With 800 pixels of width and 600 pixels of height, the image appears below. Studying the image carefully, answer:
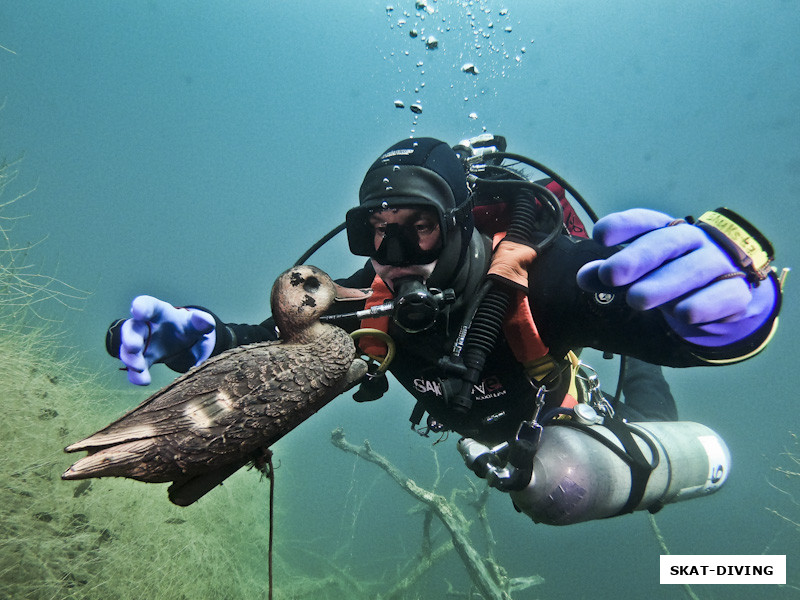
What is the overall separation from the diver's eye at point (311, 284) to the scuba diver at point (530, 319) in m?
0.27

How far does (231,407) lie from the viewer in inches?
44.6

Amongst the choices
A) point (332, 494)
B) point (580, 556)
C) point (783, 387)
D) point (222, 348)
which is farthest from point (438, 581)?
point (783, 387)

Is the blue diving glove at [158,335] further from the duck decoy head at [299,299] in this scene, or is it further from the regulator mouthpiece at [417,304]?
the regulator mouthpiece at [417,304]

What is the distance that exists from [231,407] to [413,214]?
161 cm

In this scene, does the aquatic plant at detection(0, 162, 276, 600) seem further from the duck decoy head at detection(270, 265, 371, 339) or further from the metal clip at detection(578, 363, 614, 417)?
the metal clip at detection(578, 363, 614, 417)

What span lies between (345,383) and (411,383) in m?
1.69

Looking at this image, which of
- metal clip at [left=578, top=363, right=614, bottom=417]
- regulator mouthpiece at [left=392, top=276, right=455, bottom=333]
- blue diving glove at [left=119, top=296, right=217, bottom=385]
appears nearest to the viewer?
blue diving glove at [left=119, top=296, right=217, bottom=385]

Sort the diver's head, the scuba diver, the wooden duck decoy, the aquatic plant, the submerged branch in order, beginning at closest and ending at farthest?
the wooden duck decoy
the scuba diver
the diver's head
the aquatic plant
the submerged branch

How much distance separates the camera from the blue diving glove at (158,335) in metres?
1.94

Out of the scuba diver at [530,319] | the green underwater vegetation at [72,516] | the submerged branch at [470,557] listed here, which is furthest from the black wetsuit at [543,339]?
the submerged branch at [470,557]

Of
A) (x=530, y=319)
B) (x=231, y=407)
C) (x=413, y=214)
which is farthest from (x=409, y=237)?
(x=231, y=407)

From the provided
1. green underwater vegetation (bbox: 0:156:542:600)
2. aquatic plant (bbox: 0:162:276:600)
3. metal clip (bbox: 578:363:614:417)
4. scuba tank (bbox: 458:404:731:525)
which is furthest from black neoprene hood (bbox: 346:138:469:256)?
aquatic plant (bbox: 0:162:276:600)

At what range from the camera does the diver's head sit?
2.33 meters

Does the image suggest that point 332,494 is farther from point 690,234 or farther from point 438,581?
point 690,234
